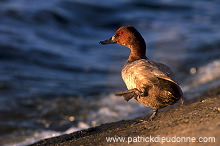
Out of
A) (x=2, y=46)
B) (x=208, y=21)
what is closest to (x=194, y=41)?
(x=208, y=21)

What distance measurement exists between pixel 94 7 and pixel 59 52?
225 inches

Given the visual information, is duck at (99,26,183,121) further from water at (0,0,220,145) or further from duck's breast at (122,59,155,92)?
water at (0,0,220,145)

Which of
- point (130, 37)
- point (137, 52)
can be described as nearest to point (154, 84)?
point (137, 52)

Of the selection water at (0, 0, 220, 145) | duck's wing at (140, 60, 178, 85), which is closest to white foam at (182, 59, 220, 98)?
water at (0, 0, 220, 145)

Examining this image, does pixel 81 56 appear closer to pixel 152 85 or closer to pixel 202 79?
pixel 202 79

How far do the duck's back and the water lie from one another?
102 inches

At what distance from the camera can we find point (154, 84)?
165 inches

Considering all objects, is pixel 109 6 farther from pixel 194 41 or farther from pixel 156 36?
pixel 194 41

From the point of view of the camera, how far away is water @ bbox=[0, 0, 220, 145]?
7441 mm

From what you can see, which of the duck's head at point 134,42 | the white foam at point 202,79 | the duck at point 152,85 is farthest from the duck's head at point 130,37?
the white foam at point 202,79

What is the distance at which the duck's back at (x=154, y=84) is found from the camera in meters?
4.14

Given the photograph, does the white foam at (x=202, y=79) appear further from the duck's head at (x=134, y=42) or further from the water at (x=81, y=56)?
the duck's head at (x=134, y=42)

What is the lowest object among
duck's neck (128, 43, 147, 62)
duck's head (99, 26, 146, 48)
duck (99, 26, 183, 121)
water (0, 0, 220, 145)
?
duck (99, 26, 183, 121)

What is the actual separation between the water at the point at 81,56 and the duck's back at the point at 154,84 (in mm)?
2581
